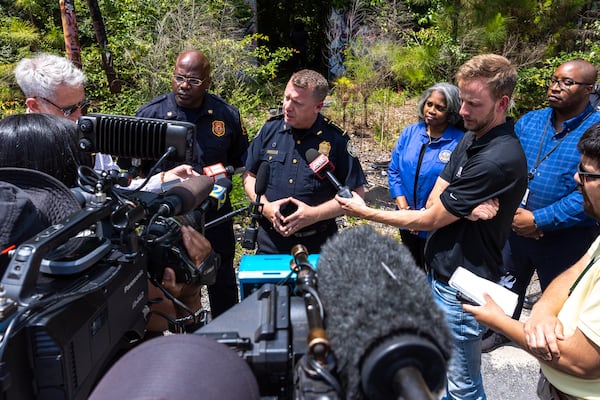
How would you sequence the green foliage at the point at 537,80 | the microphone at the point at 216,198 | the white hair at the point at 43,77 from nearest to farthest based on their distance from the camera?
the microphone at the point at 216,198, the white hair at the point at 43,77, the green foliage at the point at 537,80

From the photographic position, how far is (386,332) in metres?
0.73

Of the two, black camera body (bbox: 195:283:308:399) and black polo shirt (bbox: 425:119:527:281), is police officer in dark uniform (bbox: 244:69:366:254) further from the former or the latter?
black camera body (bbox: 195:283:308:399)

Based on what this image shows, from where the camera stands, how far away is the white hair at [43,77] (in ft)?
8.01

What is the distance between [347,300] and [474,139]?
1.88 metres

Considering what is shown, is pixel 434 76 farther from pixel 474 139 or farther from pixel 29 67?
pixel 29 67

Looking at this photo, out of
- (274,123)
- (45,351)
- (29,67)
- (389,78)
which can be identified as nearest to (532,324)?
(45,351)

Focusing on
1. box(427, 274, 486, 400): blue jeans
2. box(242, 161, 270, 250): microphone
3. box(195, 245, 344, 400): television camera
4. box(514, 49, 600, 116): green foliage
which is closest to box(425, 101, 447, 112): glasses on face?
box(242, 161, 270, 250): microphone

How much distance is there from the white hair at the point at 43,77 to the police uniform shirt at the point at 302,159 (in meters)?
1.21

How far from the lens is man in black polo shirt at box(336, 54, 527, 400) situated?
7.24 ft

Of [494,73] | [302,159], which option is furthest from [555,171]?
[302,159]

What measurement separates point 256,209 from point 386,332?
2.21 m

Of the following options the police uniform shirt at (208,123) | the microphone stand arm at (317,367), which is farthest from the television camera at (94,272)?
the police uniform shirt at (208,123)

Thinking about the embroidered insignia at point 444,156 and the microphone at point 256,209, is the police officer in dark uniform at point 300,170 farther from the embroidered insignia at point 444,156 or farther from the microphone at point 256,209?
the embroidered insignia at point 444,156

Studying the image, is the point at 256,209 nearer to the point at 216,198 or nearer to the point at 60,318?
the point at 216,198
